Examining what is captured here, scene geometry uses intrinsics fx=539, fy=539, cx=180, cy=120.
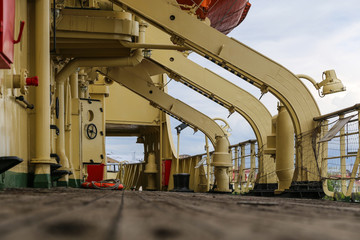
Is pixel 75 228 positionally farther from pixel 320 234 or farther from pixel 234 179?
A: pixel 234 179

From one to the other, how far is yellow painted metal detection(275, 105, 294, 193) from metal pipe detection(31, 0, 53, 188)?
504 centimetres

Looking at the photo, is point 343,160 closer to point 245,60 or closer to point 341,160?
point 341,160

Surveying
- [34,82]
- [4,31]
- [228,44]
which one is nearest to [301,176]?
[228,44]

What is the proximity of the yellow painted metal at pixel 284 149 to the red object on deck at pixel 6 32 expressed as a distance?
6.99 metres

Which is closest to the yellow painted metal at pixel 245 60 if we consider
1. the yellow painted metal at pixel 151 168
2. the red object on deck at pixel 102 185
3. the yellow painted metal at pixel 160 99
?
the red object on deck at pixel 102 185

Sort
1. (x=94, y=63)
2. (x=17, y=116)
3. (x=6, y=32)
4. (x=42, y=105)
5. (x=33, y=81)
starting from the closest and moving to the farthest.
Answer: (x=6, y=32) < (x=33, y=81) < (x=17, y=116) < (x=42, y=105) < (x=94, y=63)

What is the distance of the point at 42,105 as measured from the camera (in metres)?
6.82

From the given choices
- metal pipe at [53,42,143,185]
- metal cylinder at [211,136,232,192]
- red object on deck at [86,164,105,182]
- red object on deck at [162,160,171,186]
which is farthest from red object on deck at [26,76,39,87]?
red object on deck at [162,160,171,186]

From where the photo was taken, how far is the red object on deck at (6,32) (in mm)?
3810

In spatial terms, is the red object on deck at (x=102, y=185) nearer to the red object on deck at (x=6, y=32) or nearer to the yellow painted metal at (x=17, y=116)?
the yellow painted metal at (x=17, y=116)

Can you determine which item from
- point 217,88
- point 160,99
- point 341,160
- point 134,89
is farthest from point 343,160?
point 160,99

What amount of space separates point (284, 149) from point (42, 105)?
17.0ft

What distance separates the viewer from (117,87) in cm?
2028

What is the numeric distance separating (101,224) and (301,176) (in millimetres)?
8459
